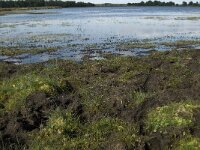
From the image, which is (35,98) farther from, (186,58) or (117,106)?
(186,58)

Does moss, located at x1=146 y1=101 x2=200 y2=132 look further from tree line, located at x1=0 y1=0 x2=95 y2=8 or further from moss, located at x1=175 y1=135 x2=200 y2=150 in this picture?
tree line, located at x1=0 y1=0 x2=95 y2=8

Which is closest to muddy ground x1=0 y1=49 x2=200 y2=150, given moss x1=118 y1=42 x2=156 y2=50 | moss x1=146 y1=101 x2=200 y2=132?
moss x1=146 y1=101 x2=200 y2=132

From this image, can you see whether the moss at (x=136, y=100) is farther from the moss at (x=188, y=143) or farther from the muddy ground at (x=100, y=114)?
the moss at (x=188, y=143)

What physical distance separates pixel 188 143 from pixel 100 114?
287cm

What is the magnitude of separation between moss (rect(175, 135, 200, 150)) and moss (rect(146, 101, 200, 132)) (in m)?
0.46

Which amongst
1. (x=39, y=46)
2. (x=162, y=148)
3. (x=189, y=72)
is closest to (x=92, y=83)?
(x=189, y=72)

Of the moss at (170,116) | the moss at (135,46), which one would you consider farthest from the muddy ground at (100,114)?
the moss at (135,46)

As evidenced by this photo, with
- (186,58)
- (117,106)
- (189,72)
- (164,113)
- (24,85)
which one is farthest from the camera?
(186,58)

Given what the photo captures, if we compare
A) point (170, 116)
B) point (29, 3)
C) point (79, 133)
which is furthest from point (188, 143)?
point (29, 3)

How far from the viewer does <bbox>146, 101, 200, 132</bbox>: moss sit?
9.75m

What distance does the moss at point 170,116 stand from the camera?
9.75 metres

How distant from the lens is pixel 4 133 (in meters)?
10.4

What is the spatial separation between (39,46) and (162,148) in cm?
2232

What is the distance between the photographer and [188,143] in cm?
897
